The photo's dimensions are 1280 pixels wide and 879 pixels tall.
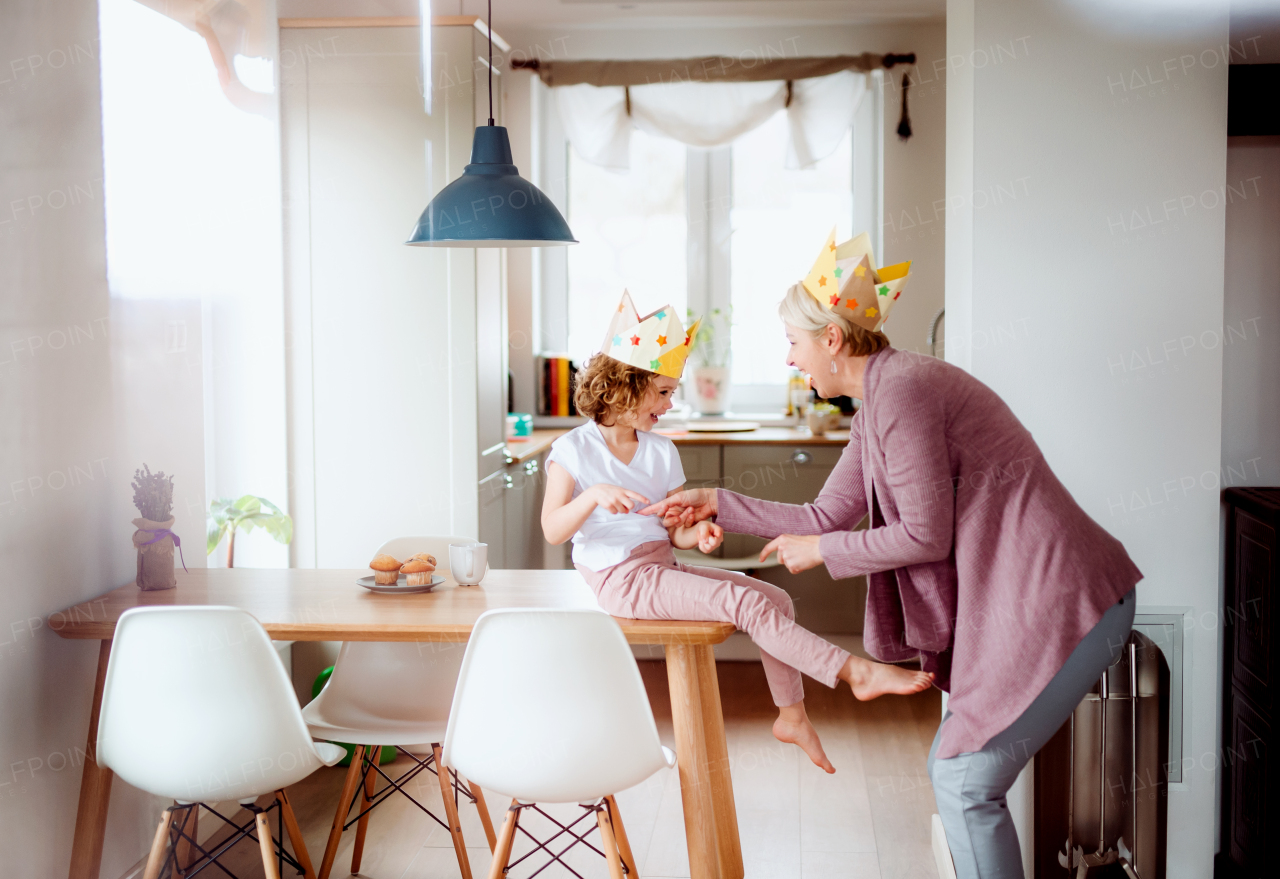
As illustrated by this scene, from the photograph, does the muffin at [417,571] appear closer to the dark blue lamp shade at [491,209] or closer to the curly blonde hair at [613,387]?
the curly blonde hair at [613,387]

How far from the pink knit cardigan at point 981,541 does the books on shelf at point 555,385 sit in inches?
124

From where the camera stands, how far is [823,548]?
6.05 ft

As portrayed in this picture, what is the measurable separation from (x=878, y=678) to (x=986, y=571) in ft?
1.10

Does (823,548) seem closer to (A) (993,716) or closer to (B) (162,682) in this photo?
(A) (993,716)

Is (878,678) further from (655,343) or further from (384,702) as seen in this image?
(384,702)

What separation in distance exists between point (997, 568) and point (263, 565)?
8.02 ft

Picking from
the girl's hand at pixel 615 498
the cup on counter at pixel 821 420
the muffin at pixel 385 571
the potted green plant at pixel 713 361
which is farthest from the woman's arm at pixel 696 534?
the potted green plant at pixel 713 361

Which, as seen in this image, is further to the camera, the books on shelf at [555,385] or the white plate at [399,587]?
the books on shelf at [555,385]

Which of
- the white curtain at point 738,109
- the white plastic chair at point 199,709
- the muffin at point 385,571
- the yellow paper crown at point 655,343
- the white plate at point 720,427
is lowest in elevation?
the white plastic chair at point 199,709

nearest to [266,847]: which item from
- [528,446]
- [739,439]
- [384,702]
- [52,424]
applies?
[384,702]

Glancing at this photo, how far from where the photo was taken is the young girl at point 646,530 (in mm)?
2006

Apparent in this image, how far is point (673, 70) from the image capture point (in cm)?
465

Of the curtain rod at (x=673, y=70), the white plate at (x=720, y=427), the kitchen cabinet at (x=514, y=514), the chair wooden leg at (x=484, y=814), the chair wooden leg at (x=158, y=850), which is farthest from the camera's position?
the curtain rod at (x=673, y=70)

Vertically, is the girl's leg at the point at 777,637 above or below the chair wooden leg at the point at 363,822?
above
